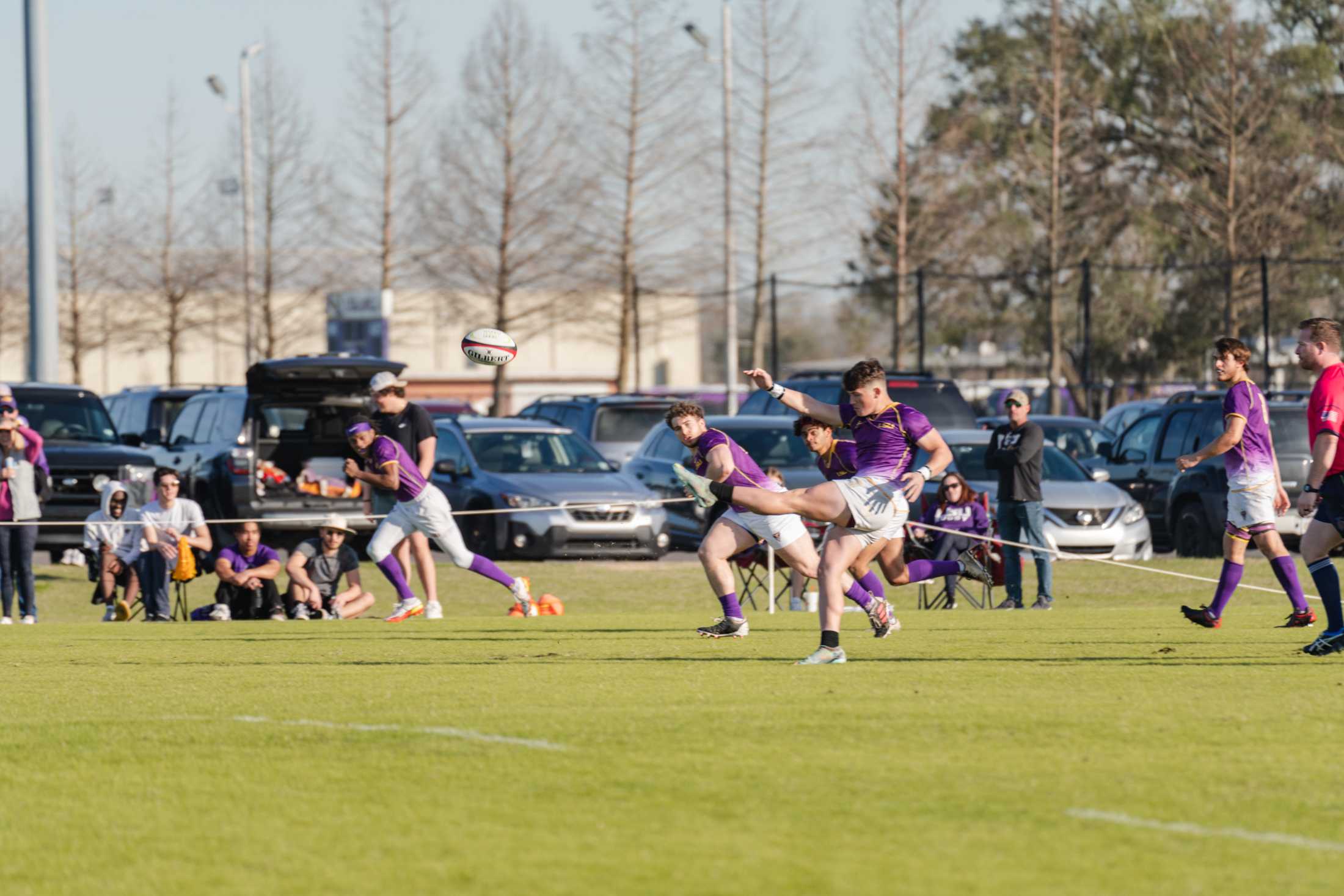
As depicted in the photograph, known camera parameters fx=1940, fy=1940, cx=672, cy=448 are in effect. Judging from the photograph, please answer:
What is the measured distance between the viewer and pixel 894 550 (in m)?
14.9

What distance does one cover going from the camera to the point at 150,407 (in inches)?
1100

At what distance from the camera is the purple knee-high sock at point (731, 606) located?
12.8 metres

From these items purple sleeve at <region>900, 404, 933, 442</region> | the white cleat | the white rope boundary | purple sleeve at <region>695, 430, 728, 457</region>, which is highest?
purple sleeve at <region>900, 404, 933, 442</region>

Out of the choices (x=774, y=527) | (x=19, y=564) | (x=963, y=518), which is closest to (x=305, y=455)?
(x=19, y=564)

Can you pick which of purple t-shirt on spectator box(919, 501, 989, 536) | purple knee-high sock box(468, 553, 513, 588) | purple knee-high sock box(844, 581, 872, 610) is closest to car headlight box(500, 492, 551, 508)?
purple t-shirt on spectator box(919, 501, 989, 536)

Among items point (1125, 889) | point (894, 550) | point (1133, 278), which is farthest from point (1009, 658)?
point (1133, 278)

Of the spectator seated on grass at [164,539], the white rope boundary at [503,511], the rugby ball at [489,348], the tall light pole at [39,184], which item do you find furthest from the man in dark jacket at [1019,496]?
the tall light pole at [39,184]

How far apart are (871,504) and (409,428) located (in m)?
5.78

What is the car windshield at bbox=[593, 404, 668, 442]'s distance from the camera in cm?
2800

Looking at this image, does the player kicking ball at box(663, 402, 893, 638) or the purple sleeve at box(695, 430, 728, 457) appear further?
the player kicking ball at box(663, 402, 893, 638)

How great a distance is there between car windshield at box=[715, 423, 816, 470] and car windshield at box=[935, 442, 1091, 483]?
1.33m

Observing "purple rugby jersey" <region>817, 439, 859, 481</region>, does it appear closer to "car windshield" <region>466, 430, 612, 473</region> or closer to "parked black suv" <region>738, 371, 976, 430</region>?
"car windshield" <region>466, 430, 612, 473</region>

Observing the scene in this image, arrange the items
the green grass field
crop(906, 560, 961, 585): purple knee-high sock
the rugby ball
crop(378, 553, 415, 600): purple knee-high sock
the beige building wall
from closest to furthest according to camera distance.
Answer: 1. the green grass field
2. crop(378, 553, 415, 600): purple knee-high sock
3. the rugby ball
4. crop(906, 560, 961, 585): purple knee-high sock
5. the beige building wall

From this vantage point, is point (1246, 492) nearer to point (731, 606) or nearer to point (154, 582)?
point (731, 606)
